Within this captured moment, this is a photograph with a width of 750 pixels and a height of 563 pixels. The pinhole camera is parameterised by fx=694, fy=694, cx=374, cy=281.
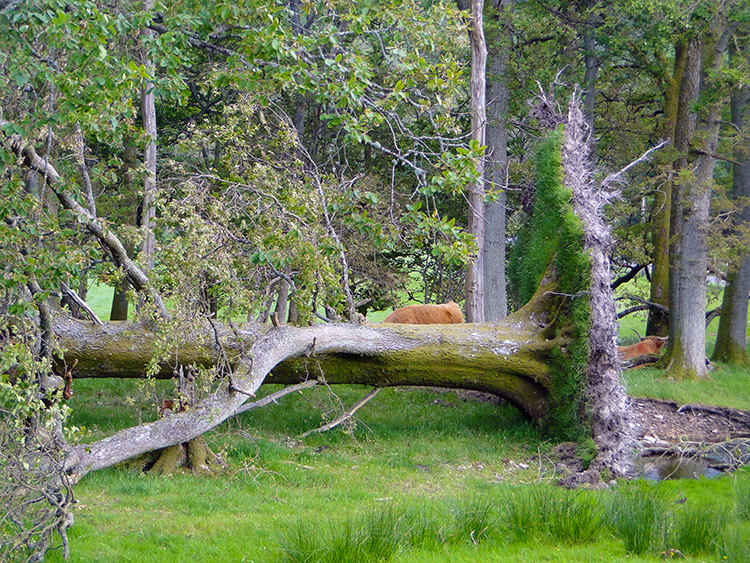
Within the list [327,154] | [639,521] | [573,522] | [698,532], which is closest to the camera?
[698,532]

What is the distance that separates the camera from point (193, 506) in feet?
20.8

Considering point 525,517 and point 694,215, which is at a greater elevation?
point 694,215

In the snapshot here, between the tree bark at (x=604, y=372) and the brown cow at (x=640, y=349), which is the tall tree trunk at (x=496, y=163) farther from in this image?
the tree bark at (x=604, y=372)

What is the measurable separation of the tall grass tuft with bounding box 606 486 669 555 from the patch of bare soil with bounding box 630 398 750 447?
3948 millimetres

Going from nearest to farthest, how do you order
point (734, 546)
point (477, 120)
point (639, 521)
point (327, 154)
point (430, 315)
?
point (734, 546) → point (639, 521) → point (477, 120) → point (430, 315) → point (327, 154)

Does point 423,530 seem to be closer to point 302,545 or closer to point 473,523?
point 473,523

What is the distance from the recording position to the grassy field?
16.6ft

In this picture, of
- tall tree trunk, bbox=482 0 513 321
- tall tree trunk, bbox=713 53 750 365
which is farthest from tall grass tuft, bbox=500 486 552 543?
tall tree trunk, bbox=713 53 750 365

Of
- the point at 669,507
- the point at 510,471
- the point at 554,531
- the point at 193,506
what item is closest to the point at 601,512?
the point at 554,531

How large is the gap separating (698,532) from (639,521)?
41cm

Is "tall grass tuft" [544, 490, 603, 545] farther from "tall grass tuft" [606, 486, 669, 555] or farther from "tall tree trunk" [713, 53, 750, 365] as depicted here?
"tall tree trunk" [713, 53, 750, 365]

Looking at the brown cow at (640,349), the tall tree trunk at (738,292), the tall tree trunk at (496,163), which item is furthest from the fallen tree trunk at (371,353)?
the tall tree trunk at (738,292)

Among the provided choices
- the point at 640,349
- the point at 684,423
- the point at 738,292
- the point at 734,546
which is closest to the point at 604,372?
the point at 684,423

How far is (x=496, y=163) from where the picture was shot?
44.9 feet
